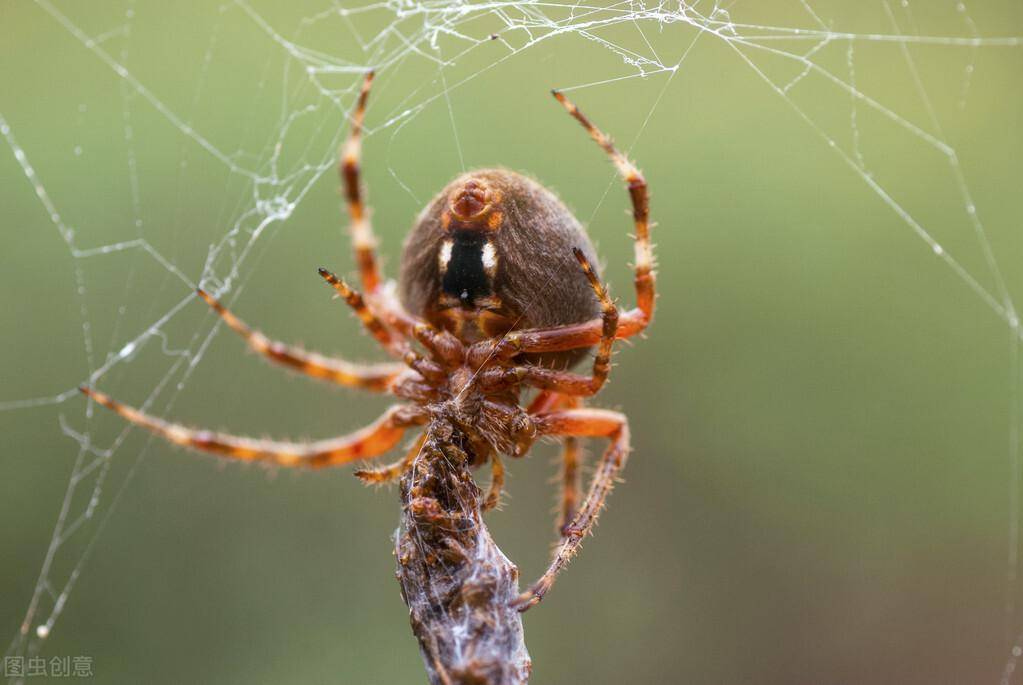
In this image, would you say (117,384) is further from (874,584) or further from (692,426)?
(874,584)

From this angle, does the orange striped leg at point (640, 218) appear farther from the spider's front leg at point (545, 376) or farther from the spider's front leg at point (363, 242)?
the spider's front leg at point (363, 242)

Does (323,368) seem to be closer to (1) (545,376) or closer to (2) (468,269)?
(2) (468,269)

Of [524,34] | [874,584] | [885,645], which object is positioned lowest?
[885,645]

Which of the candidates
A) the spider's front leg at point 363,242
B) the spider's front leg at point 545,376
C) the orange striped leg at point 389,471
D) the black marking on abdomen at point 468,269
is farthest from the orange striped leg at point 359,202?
the orange striped leg at point 389,471

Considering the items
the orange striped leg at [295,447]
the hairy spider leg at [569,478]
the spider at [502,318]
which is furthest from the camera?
the hairy spider leg at [569,478]

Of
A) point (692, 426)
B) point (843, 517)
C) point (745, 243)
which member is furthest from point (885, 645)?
point (745, 243)

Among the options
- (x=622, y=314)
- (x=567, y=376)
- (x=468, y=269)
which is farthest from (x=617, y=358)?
(x=468, y=269)

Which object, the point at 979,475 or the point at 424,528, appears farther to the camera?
the point at 979,475
